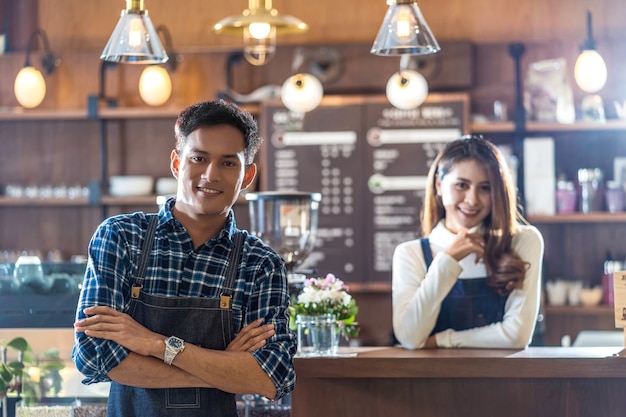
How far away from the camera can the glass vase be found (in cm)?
270

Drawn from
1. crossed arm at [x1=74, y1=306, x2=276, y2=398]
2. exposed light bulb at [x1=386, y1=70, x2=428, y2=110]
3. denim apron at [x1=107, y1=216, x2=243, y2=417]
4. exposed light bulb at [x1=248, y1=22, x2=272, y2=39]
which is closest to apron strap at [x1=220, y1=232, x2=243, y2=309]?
denim apron at [x1=107, y1=216, x2=243, y2=417]

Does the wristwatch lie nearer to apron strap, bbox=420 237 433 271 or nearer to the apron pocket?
the apron pocket

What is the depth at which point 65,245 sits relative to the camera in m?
6.06

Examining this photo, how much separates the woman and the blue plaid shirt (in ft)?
2.42

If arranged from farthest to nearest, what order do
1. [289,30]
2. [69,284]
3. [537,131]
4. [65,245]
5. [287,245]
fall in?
[65,245]
[537,131]
[289,30]
[287,245]
[69,284]

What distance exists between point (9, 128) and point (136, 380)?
14.2 ft

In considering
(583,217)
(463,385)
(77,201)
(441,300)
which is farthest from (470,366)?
→ (77,201)

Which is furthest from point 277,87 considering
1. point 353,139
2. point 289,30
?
point 289,30

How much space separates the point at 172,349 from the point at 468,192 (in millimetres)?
1223

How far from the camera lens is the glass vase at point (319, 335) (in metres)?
2.70

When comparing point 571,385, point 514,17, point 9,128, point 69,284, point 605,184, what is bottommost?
point 571,385

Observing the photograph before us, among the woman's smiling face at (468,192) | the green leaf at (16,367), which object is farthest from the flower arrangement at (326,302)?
the green leaf at (16,367)

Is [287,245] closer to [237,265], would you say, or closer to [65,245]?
[237,265]

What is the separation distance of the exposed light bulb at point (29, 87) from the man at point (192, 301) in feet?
12.1
